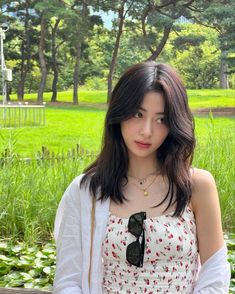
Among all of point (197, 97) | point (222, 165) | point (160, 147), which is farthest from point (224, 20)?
point (160, 147)

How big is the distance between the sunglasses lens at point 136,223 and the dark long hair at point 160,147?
49 mm

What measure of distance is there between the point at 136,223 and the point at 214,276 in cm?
18

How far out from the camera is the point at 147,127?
1.05m

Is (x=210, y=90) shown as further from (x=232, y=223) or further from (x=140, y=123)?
(x=140, y=123)

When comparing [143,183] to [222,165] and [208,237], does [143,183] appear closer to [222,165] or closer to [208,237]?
[208,237]

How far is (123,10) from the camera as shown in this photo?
14.6m

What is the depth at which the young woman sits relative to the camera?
1047 mm

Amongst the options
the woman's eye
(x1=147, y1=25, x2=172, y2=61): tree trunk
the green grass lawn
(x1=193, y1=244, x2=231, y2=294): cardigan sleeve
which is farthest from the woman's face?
the green grass lawn

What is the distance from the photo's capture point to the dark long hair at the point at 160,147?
1050 mm

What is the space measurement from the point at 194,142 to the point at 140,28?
14661 millimetres

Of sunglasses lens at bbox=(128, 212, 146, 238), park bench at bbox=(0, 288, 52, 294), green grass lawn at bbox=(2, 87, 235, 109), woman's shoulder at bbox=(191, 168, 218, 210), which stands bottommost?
green grass lawn at bbox=(2, 87, 235, 109)

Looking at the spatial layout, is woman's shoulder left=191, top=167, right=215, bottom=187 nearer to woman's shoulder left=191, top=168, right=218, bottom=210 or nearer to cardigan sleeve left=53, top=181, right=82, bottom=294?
woman's shoulder left=191, top=168, right=218, bottom=210

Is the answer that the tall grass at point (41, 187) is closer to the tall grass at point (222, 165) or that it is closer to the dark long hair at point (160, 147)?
the tall grass at point (222, 165)

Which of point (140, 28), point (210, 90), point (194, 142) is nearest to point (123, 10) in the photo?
point (140, 28)
